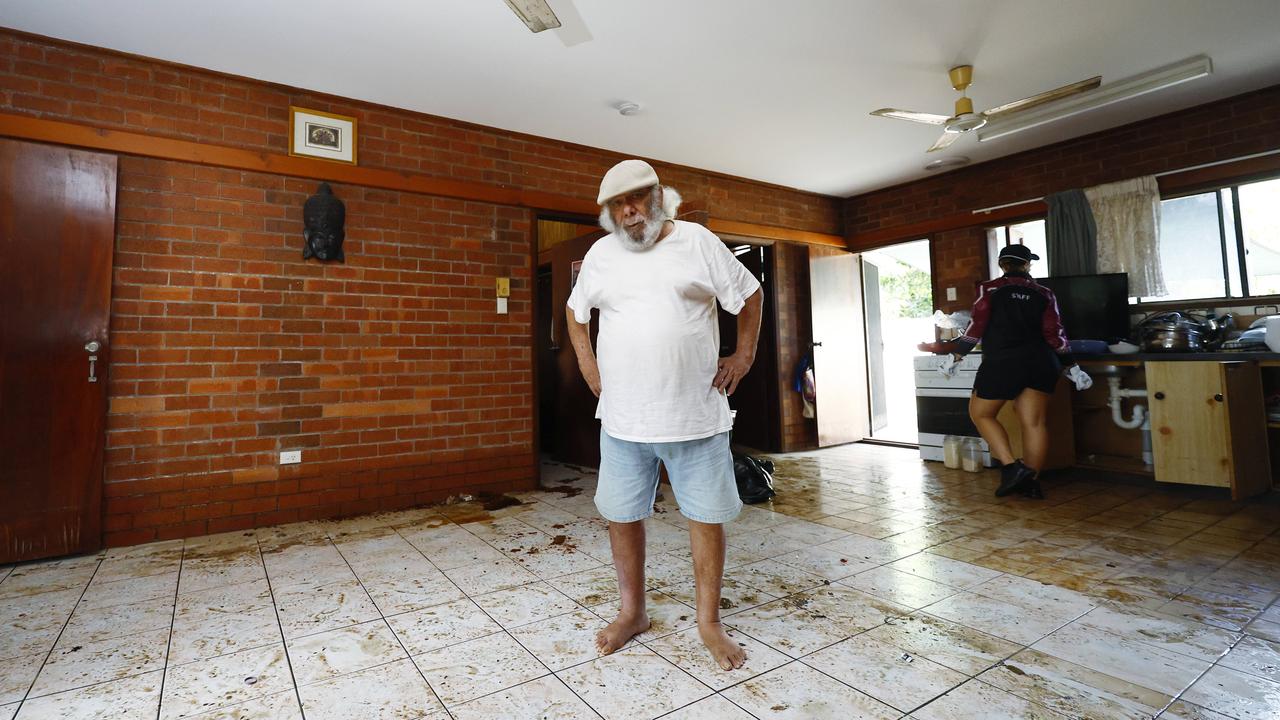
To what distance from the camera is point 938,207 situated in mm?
5828

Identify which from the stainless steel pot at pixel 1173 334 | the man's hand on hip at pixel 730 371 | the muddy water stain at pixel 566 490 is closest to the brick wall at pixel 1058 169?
the stainless steel pot at pixel 1173 334

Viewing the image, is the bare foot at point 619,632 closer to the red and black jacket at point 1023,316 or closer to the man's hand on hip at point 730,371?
the man's hand on hip at point 730,371

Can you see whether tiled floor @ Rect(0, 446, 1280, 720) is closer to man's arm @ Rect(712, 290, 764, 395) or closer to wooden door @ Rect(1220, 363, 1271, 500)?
wooden door @ Rect(1220, 363, 1271, 500)

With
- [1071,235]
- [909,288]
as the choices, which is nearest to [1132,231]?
[1071,235]

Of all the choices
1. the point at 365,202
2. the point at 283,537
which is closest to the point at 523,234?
the point at 365,202

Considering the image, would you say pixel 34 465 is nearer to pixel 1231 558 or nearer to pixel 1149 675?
pixel 1149 675

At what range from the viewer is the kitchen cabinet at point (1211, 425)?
343 centimetres

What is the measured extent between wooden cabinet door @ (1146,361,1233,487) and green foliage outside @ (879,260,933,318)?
1136cm

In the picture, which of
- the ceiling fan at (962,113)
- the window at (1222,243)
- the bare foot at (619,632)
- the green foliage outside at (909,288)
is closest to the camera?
the bare foot at (619,632)

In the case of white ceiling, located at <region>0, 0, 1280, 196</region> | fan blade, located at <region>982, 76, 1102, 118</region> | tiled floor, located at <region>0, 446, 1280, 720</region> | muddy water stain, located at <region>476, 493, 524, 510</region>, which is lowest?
tiled floor, located at <region>0, 446, 1280, 720</region>

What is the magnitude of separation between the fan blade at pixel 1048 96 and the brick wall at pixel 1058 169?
1.70 meters

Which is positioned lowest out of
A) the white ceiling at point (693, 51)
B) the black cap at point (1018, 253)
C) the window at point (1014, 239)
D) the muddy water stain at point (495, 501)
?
the muddy water stain at point (495, 501)

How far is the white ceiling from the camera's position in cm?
295

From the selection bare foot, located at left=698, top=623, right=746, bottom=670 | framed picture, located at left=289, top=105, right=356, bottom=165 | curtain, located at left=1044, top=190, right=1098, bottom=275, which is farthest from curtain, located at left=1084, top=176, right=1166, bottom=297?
framed picture, located at left=289, top=105, right=356, bottom=165
